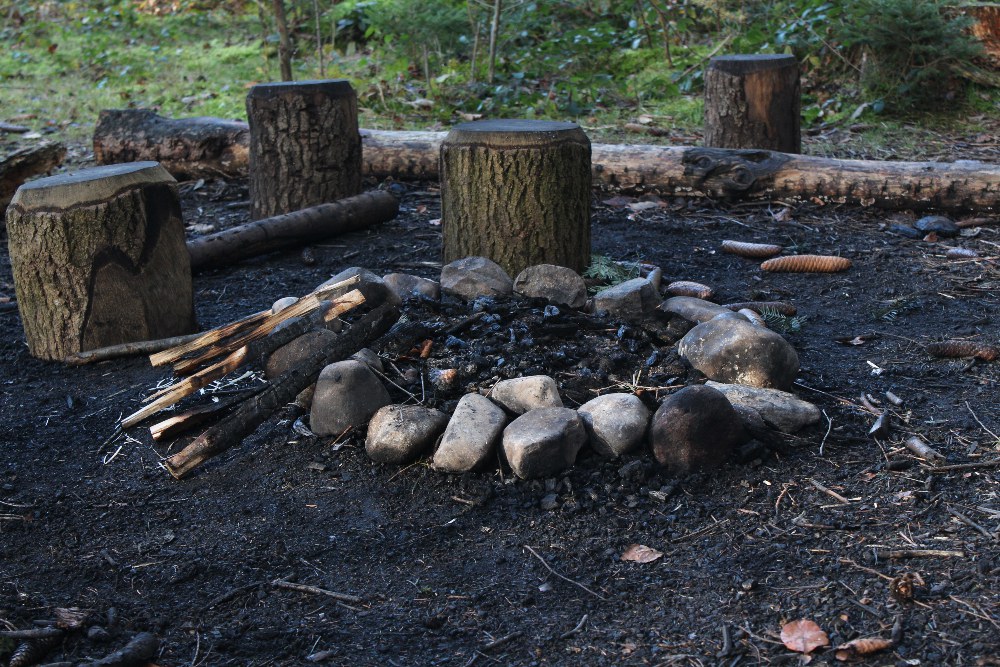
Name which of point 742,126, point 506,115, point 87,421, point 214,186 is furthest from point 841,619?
point 506,115

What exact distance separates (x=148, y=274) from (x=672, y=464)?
7.92 feet

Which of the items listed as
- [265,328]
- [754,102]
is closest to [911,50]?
[754,102]

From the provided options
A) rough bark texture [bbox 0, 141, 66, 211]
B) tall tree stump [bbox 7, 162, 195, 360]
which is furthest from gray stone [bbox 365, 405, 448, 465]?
rough bark texture [bbox 0, 141, 66, 211]

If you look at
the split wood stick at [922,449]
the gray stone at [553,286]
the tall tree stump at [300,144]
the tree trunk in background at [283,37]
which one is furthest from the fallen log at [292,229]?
the split wood stick at [922,449]

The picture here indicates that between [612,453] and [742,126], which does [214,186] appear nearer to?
[742,126]

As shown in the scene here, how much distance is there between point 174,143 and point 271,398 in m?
4.19

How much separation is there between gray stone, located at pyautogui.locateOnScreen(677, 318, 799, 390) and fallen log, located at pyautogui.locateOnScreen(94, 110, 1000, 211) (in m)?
2.88

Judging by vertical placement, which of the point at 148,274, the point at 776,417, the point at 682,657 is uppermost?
the point at 148,274

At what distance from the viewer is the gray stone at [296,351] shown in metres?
3.45

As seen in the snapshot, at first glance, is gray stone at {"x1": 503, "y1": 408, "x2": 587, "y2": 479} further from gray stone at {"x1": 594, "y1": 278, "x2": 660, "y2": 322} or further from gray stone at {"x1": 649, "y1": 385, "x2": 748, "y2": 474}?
gray stone at {"x1": 594, "y1": 278, "x2": 660, "y2": 322}

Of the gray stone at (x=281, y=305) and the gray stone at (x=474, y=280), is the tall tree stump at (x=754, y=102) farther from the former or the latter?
the gray stone at (x=281, y=305)

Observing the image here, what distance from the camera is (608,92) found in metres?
8.85

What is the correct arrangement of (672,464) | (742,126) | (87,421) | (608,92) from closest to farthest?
1. (672,464)
2. (87,421)
3. (742,126)
4. (608,92)

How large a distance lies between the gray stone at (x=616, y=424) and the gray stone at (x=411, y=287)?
1.09 m
